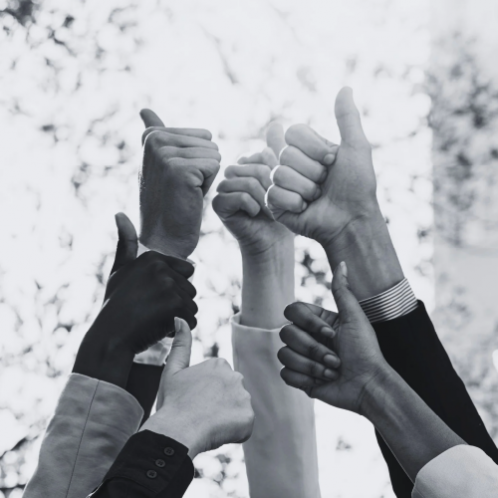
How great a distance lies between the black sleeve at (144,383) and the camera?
110 centimetres

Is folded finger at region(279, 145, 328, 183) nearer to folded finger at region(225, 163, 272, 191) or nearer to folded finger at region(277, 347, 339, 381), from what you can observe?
folded finger at region(225, 163, 272, 191)

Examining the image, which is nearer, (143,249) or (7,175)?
(143,249)

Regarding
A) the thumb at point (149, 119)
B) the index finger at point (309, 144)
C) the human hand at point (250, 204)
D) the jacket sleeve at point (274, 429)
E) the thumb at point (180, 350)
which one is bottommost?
the jacket sleeve at point (274, 429)

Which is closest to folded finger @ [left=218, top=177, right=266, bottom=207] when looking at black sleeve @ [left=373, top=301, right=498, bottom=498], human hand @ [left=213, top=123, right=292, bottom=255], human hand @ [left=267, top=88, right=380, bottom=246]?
human hand @ [left=213, top=123, right=292, bottom=255]

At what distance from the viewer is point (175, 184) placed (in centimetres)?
114

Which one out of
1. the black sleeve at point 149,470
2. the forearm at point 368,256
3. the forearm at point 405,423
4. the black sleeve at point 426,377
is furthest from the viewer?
the forearm at point 368,256

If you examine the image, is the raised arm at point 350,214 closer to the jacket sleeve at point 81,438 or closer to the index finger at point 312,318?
the index finger at point 312,318

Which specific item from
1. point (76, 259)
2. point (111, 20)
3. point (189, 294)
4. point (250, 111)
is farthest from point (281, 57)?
point (189, 294)

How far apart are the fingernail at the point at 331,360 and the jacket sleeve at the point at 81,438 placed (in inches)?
12.7

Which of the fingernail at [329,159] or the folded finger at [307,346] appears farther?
the fingernail at [329,159]

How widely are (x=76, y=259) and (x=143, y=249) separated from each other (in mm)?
1013

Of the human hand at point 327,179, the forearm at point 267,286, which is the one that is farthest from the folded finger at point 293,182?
the forearm at point 267,286

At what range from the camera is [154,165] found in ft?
3.81

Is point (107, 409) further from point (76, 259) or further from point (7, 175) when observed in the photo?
point (7, 175)
